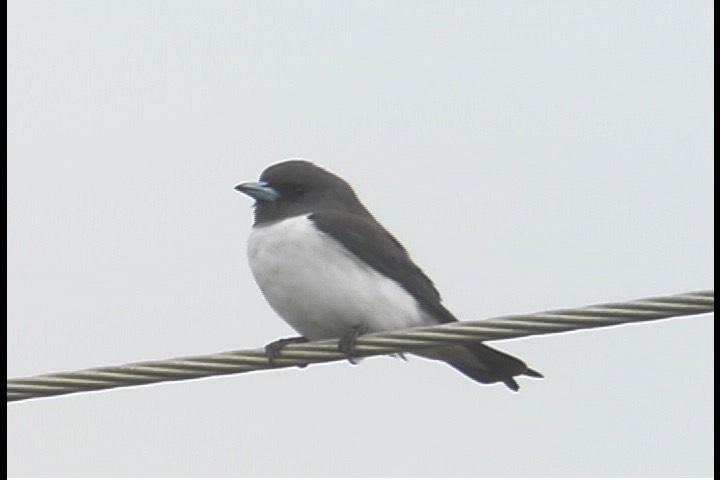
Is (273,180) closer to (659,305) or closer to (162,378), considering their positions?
(162,378)

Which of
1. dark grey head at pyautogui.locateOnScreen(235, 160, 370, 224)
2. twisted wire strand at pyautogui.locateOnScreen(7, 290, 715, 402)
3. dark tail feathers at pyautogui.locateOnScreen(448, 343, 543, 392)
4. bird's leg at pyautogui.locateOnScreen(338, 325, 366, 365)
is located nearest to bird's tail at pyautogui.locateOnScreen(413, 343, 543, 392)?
dark tail feathers at pyautogui.locateOnScreen(448, 343, 543, 392)

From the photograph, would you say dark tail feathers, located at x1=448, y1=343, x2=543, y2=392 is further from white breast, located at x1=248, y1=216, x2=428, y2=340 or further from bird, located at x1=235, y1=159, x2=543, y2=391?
white breast, located at x1=248, y1=216, x2=428, y2=340

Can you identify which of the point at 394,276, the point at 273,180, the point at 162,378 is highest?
the point at 273,180

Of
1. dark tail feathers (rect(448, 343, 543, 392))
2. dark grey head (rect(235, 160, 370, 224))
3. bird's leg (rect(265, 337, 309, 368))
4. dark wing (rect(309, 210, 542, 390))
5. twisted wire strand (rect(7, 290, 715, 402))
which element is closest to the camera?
twisted wire strand (rect(7, 290, 715, 402))

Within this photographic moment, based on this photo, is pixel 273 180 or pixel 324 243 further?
pixel 273 180

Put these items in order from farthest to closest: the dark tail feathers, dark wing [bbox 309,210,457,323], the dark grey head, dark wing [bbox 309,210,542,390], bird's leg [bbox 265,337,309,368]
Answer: the dark grey head, dark wing [bbox 309,210,457,323], dark wing [bbox 309,210,542,390], the dark tail feathers, bird's leg [bbox 265,337,309,368]

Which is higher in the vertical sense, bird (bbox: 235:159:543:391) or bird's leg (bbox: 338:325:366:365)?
bird (bbox: 235:159:543:391)

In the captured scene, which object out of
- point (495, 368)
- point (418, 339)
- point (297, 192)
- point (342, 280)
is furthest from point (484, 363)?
point (418, 339)

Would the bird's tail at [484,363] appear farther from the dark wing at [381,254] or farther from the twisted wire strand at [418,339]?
the twisted wire strand at [418,339]

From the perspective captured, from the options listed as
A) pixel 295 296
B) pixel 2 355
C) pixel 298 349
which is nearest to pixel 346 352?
pixel 298 349
